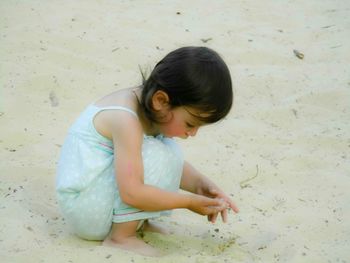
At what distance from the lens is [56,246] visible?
72.2 inches

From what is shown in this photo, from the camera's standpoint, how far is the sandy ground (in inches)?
77.2

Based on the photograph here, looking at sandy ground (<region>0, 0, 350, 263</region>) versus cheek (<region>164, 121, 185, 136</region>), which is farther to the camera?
sandy ground (<region>0, 0, 350, 263</region>)

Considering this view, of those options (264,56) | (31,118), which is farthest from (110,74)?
(264,56)

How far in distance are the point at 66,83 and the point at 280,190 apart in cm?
132

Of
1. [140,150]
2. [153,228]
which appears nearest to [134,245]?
[153,228]

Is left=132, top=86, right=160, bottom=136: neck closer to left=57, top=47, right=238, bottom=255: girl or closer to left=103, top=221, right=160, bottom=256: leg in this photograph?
left=57, top=47, right=238, bottom=255: girl

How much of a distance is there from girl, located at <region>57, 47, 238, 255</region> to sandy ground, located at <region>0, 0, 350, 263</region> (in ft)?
0.39

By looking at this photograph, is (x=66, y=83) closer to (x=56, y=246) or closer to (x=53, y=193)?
(x=53, y=193)

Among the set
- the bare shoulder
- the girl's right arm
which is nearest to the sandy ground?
the girl's right arm

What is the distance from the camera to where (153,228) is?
80.6 inches

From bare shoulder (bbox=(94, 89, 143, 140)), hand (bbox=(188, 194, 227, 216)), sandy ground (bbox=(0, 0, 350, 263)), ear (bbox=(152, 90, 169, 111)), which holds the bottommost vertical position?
sandy ground (bbox=(0, 0, 350, 263))

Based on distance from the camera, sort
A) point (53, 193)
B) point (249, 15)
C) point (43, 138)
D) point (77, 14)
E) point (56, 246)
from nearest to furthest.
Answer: point (56, 246), point (53, 193), point (43, 138), point (77, 14), point (249, 15)

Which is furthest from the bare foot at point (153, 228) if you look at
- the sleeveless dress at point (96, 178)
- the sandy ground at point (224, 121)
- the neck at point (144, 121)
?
the neck at point (144, 121)

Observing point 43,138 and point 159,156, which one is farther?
point 43,138
